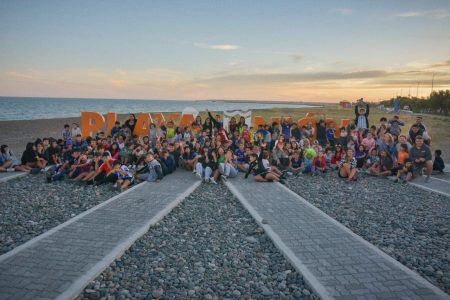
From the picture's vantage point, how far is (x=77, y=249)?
20.0ft

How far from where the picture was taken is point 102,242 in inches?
254

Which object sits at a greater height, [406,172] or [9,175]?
[406,172]

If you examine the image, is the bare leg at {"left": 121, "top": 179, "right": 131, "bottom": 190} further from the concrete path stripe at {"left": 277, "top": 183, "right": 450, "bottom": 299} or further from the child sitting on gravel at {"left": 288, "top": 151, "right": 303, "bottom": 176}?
the child sitting on gravel at {"left": 288, "top": 151, "right": 303, "bottom": 176}

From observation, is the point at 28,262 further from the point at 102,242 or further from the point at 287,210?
the point at 287,210

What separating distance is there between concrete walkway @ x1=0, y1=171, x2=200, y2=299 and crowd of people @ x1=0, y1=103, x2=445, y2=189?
2680mm

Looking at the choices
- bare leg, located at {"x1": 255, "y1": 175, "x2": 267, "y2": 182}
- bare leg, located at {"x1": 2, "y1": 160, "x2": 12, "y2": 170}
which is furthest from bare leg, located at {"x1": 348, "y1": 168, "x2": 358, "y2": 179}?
bare leg, located at {"x1": 2, "y1": 160, "x2": 12, "y2": 170}

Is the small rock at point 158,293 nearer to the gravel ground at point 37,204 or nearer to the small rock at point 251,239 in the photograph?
the small rock at point 251,239

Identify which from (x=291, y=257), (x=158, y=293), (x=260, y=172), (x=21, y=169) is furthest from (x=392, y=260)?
(x=21, y=169)

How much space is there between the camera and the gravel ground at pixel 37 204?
7262 mm

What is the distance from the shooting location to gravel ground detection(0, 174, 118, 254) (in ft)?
23.8

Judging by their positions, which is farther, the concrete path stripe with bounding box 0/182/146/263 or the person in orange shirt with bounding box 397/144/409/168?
the person in orange shirt with bounding box 397/144/409/168

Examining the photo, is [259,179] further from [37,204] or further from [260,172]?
[37,204]

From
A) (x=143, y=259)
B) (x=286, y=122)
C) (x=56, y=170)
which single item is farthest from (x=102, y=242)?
(x=286, y=122)

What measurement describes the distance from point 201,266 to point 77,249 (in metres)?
2.41
